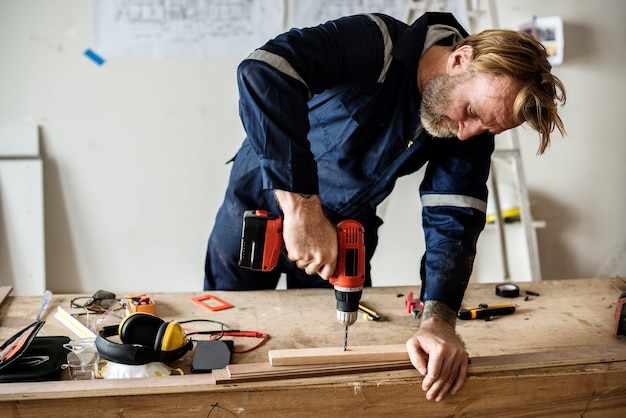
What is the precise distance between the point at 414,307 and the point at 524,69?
730 millimetres

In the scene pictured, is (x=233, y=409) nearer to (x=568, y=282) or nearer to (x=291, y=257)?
(x=291, y=257)

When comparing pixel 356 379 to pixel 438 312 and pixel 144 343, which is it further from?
pixel 144 343

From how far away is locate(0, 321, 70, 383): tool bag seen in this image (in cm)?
134

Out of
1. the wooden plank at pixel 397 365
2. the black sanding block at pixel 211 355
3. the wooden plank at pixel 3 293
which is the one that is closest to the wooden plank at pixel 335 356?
the wooden plank at pixel 397 365

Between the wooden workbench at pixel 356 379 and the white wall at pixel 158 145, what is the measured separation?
4.32ft

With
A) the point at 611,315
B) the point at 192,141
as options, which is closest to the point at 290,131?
the point at 611,315

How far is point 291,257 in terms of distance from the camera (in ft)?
4.69

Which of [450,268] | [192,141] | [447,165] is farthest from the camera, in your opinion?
[192,141]

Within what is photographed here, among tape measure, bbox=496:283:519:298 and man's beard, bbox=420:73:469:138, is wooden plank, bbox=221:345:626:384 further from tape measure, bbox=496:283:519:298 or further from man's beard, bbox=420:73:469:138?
man's beard, bbox=420:73:469:138

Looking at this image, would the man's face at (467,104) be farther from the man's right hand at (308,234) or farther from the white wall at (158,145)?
the white wall at (158,145)

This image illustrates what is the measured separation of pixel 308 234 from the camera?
4.58 feet

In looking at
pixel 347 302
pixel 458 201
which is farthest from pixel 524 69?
pixel 347 302

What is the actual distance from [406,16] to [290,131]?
1938 mm

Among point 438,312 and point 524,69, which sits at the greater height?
point 524,69
